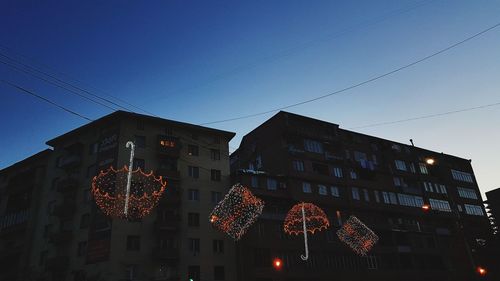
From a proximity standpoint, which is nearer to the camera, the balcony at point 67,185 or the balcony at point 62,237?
the balcony at point 62,237

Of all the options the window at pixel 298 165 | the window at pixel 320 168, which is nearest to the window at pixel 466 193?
the window at pixel 320 168

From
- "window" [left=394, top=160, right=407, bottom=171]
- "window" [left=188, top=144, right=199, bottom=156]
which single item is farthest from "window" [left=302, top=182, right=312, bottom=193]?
"window" [left=394, top=160, right=407, bottom=171]

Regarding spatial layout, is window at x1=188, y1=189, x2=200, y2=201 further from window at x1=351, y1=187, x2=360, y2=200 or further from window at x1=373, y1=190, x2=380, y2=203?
window at x1=373, y1=190, x2=380, y2=203

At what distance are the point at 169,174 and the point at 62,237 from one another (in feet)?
44.7

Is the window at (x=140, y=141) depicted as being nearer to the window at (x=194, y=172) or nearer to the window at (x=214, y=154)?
the window at (x=194, y=172)

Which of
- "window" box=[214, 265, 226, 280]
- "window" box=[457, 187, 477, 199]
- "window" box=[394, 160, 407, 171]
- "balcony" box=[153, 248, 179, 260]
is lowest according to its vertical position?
"window" box=[214, 265, 226, 280]

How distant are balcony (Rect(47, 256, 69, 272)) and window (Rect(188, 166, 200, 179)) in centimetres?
1645

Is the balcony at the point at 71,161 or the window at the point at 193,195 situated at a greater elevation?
the balcony at the point at 71,161

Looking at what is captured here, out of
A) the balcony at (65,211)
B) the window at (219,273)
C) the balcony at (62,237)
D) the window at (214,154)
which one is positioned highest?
the window at (214,154)

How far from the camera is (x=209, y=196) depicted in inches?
1951

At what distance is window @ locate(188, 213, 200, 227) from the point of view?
47062mm

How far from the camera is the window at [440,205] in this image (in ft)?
228

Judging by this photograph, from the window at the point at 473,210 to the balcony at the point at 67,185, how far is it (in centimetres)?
6694

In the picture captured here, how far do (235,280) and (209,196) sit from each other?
10.2 metres
